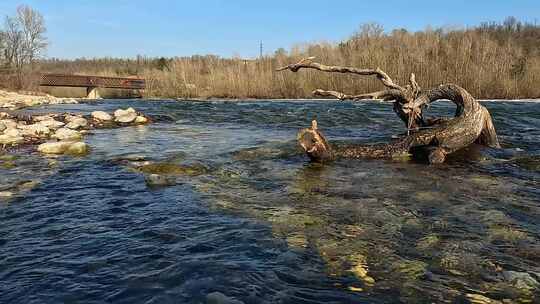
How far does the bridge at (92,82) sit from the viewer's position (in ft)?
127

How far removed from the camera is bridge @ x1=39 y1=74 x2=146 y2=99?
38.8 m

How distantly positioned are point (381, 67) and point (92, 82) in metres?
25.3

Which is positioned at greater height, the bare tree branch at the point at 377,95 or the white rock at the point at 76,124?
the bare tree branch at the point at 377,95

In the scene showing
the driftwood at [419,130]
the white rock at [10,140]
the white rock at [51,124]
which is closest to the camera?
the driftwood at [419,130]

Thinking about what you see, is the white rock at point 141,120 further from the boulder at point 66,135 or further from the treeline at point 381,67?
the treeline at point 381,67

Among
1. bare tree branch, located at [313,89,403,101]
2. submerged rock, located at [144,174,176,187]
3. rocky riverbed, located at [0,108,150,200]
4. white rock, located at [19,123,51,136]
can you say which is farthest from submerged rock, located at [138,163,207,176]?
white rock, located at [19,123,51,136]

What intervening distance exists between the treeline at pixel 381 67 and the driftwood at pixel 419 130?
1789cm

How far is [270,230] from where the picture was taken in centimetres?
462

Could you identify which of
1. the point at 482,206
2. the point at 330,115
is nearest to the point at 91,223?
the point at 482,206

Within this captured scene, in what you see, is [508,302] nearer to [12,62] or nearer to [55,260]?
[55,260]

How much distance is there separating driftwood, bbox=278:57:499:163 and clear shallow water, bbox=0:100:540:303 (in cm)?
37

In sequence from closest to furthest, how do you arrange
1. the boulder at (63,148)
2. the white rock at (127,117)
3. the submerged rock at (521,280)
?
the submerged rock at (521,280)
the boulder at (63,148)
the white rock at (127,117)

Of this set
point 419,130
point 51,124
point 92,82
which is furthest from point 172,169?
point 92,82

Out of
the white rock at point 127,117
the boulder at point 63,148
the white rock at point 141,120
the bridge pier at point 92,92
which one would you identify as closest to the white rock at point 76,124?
the white rock at point 127,117
